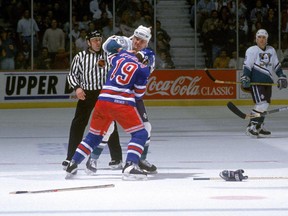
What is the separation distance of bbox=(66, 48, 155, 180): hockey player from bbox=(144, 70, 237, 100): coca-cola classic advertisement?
1018cm

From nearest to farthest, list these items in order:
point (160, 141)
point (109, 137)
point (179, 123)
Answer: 1. point (109, 137)
2. point (160, 141)
3. point (179, 123)

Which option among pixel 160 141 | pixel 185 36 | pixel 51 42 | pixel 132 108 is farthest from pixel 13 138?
pixel 185 36

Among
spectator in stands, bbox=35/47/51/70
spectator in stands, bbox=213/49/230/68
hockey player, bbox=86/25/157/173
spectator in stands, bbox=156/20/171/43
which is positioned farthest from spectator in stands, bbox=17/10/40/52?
hockey player, bbox=86/25/157/173

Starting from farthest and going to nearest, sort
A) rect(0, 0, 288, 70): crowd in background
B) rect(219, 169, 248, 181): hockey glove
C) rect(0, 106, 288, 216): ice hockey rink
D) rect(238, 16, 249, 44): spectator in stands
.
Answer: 1. rect(238, 16, 249, 44): spectator in stands
2. rect(0, 0, 288, 70): crowd in background
3. rect(219, 169, 248, 181): hockey glove
4. rect(0, 106, 288, 216): ice hockey rink

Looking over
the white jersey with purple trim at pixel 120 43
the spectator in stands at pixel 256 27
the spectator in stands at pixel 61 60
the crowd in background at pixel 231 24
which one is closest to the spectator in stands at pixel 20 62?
the spectator in stands at pixel 61 60

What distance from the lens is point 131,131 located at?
8.73 m

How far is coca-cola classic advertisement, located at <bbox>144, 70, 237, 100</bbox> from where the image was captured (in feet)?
62.7

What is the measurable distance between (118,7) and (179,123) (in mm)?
5112

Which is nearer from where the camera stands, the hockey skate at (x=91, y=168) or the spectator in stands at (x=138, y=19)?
the hockey skate at (x=91, y=168)

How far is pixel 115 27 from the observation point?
19.8 metres

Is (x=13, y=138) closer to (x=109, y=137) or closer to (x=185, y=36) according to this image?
(x=109, y=137)

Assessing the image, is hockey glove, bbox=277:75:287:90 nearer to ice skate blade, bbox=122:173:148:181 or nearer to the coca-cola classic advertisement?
ice skate blade, bbox=122:173:148:181

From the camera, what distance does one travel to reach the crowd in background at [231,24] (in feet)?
66.1

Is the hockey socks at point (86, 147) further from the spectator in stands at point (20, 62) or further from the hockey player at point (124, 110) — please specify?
the spectator in stands at point (20, 62)
